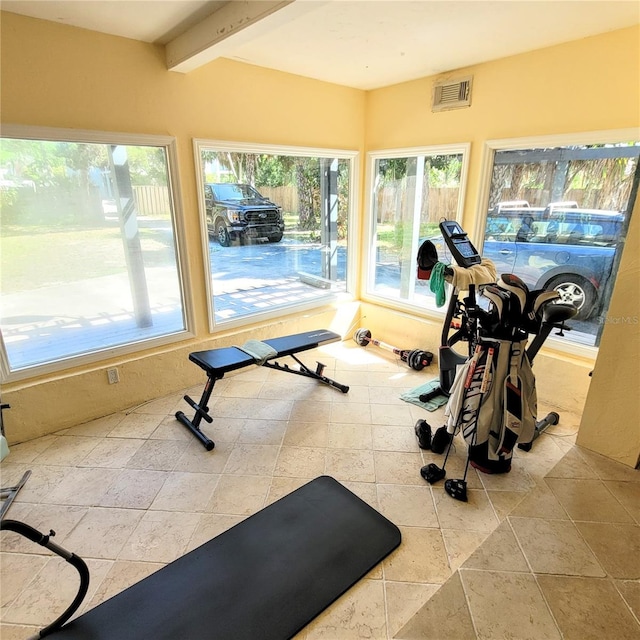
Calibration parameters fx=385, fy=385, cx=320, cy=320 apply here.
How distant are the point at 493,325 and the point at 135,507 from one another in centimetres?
222

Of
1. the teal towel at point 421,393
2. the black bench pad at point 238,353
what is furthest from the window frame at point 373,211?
the black bench pad at point 238,353

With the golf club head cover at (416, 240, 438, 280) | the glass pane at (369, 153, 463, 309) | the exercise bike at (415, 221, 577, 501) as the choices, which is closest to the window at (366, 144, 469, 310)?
the glass pane at (369, 153, 463, 309)

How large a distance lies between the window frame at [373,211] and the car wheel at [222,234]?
165 cm

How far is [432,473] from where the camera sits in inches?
89.8

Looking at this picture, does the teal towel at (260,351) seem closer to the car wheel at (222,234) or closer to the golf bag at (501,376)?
the car wheel at (222,234)

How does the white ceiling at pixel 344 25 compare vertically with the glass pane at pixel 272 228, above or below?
above

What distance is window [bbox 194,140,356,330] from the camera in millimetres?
3338

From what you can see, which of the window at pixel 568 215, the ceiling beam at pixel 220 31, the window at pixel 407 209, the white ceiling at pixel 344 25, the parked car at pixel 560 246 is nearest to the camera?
the ceiling beam at pixel 220 31

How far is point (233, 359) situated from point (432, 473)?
1528 mm

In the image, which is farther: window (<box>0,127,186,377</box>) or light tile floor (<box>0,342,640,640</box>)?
window (<box>0,127,186,377</box>)

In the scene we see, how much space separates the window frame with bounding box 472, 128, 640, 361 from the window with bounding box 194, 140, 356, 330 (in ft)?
4.68

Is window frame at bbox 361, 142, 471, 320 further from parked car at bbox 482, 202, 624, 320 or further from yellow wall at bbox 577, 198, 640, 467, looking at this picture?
yellow wall at bbox 577, 198, 640, 467

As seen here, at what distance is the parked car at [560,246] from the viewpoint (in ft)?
9.11

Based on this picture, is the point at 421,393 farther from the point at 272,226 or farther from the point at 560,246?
the point at 272,226
